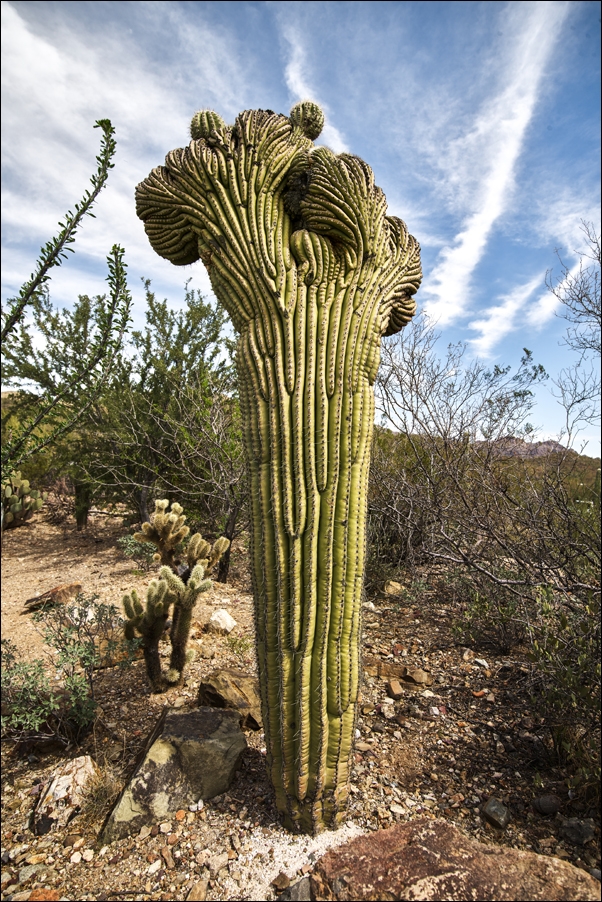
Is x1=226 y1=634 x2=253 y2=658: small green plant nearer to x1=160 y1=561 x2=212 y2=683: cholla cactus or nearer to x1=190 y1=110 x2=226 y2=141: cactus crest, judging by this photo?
x1=160 y1=561 x2=212 y2=683: cholla cactus

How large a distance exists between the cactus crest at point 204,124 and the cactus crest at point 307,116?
1.40 ft

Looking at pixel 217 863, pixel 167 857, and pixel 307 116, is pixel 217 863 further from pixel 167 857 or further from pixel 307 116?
pixel 307 116

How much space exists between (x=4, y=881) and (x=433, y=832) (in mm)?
1822

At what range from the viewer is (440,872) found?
1.73 metres

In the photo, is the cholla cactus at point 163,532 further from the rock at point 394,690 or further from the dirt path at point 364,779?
the rock at point 394,690

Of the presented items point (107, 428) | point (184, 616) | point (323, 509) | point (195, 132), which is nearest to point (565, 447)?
point (323, 509)

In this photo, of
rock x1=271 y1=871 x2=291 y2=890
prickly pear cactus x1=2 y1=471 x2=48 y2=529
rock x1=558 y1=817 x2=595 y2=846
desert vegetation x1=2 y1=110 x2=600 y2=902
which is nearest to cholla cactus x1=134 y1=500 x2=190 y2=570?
desert vegetation x1=2 y1=110 x2=600 y2=902

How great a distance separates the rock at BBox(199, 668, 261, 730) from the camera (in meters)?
2.92

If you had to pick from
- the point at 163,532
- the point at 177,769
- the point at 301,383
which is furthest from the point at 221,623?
the point at 301,383

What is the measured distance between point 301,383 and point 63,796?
237 centimetres

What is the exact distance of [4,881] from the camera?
2.03m

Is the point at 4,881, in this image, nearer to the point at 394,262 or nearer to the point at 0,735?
the point at 0,735

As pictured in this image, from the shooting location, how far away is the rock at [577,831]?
1976mm

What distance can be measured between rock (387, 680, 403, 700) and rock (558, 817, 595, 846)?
4.02ft
